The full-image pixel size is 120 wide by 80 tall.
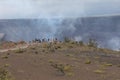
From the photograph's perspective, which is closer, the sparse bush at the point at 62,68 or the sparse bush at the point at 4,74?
the sparse bush at the point at 4,74

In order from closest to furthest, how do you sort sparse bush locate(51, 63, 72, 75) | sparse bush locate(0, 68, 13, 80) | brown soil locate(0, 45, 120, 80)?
sparse bush locate(0, 68, 13, 80) < brown soil locate(0, 45, 120, 80) < sparse bush locate(51, 63, 72, 75)

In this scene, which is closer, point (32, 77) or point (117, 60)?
point (32, 77)

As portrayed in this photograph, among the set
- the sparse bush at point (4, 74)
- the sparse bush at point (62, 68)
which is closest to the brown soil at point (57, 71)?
the sparse bush at point (62, 68)

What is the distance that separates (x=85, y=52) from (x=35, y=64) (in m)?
14.2

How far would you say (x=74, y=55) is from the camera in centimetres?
4688

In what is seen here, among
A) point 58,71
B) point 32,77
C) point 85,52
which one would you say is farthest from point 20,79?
point 85,52

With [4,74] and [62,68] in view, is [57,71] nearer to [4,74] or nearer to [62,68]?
[62,68]

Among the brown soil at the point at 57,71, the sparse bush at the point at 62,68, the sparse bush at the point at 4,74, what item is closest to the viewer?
the sparse bush at the point at 4,74

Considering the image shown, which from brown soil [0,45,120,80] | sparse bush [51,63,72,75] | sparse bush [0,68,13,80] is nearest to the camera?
sparse bush [0,68,13,80]

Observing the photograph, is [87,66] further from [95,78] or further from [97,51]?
[97,51]

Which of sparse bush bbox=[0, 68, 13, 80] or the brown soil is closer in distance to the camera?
sparse bush bbox=[0, 68, 13, 80]

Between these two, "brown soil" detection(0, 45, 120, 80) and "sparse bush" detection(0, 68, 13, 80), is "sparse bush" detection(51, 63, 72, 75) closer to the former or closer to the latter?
"brown soil" detection(0, 45, 120, 80)

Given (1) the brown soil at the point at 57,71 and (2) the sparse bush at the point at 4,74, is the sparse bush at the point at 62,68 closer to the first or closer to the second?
(1) the brown soil at the point at 57,71

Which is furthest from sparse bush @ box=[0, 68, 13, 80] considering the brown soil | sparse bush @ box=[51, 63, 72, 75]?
sparse bush @ box=[51, 63, 72, 75]
